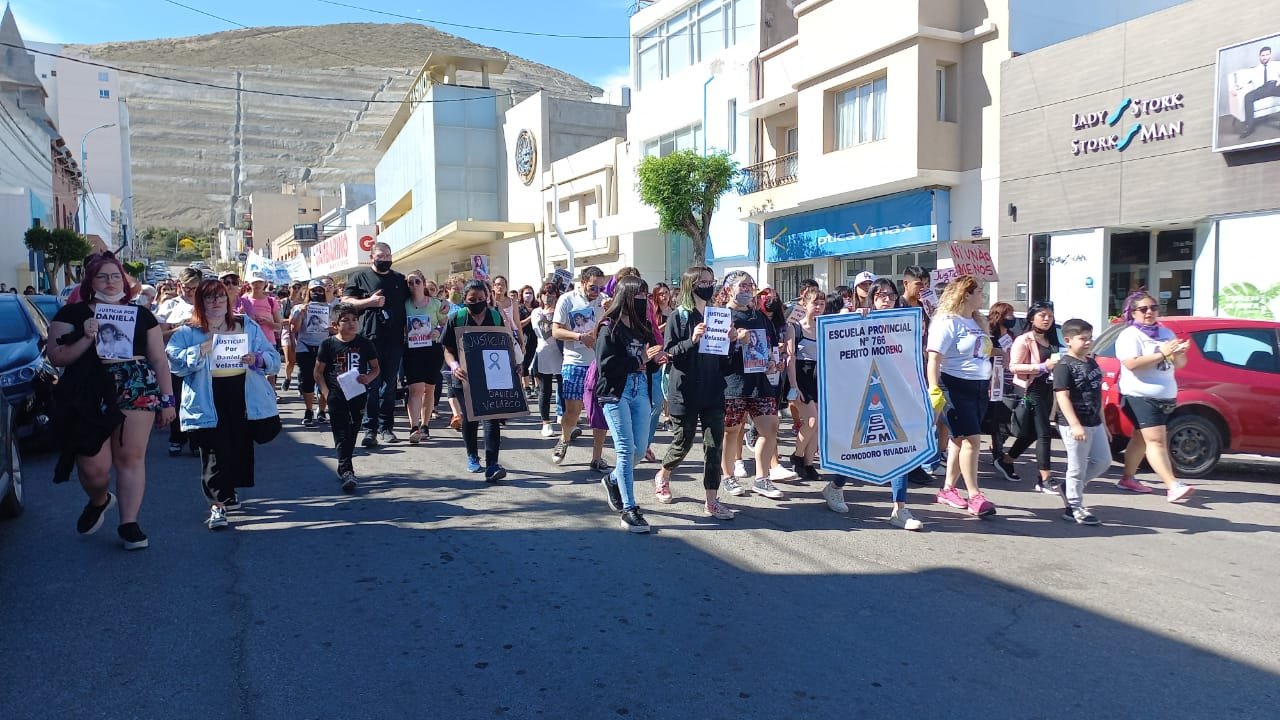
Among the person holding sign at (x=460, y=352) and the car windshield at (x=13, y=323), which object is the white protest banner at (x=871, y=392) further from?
the car windshield at (x=13, y=323)

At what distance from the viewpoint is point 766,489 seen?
7.32 meters

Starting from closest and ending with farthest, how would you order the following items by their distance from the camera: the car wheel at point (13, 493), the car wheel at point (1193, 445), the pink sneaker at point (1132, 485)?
the car wheel at point (13, 493)
the pink sneaker at point (1132, 485)
the car wheel at point (1193, 445)

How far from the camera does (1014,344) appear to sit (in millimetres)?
7785

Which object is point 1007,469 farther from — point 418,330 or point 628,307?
point 418,330

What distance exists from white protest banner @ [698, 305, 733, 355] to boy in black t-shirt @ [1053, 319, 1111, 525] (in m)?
2.61

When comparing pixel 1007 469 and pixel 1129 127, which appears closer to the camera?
pixel 1007 469

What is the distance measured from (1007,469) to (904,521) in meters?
2.55

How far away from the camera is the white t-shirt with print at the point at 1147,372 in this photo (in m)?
7.12

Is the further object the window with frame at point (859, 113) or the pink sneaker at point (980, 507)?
the window with frame at point (859, 113)

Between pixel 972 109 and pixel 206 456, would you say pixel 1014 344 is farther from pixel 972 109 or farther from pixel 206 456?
pixel 972 109

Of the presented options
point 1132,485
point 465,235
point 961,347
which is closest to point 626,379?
point 961,347

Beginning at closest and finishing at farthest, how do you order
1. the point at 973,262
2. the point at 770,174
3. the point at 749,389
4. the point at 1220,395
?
the point at 749,389 → the point at 1220,395 → the point at 973,262 → the point at 770,174

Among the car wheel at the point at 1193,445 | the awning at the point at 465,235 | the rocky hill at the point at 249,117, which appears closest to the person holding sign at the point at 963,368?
the car wheel at the point at 1193,445

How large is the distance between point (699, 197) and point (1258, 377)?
16.6 meters
